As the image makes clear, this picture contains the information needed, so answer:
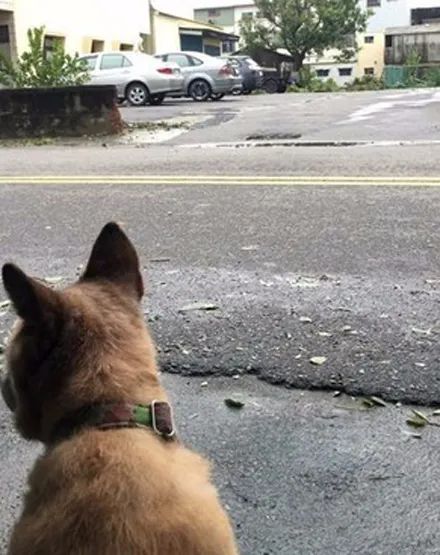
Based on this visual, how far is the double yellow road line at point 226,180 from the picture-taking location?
8562mm

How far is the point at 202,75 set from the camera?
27.3m

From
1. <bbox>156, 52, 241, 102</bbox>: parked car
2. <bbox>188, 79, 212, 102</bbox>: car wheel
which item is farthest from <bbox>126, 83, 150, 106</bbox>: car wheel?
<bbox>188, 79, 212, 102</bbox>: car wheel

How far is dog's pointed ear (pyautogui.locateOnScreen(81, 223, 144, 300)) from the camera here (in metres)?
2.22

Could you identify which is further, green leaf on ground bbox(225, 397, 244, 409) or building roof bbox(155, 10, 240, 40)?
building roof bbox(155, 10, 240, 40)

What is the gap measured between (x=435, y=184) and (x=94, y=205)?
344 cm

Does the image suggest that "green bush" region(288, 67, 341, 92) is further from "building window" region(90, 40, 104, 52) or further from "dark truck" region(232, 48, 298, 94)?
"building window" region(90, 40, 104, 52)

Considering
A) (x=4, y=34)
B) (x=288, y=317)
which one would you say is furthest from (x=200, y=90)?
(x=288, y=317)

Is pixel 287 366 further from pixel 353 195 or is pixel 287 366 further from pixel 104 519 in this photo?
pixel 353 195

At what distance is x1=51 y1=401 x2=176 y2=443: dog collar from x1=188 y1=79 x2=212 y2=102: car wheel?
26103 mm

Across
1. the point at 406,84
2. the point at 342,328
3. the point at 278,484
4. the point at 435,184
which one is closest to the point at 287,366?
the point at 342,328

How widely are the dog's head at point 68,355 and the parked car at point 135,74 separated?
23.1m

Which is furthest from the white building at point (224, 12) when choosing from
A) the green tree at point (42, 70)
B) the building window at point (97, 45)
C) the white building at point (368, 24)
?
the green tree at point (42, 70)

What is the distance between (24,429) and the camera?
7.04ft

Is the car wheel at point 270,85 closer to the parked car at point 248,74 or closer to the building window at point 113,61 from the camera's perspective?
the parked car at point 248,74
